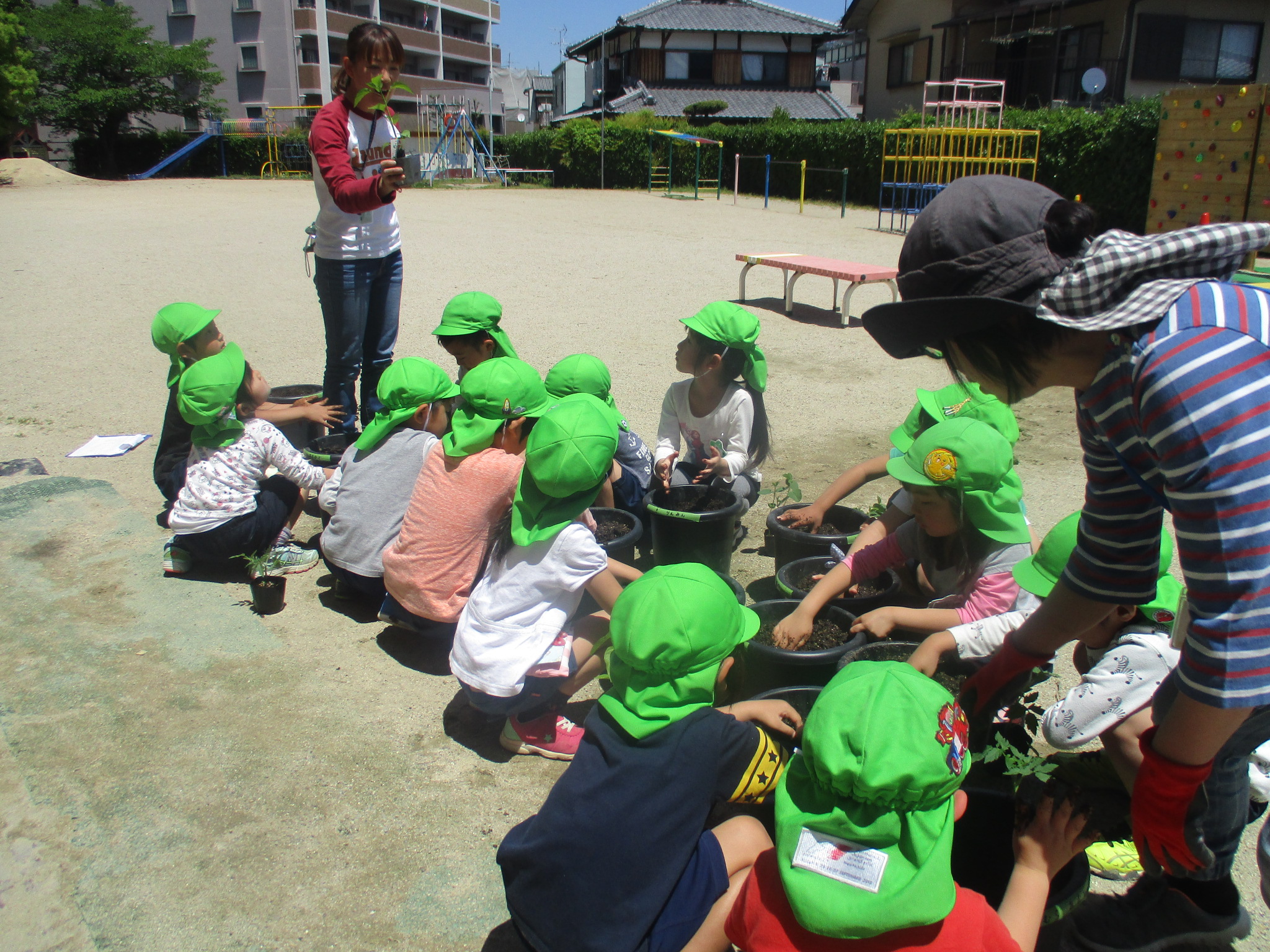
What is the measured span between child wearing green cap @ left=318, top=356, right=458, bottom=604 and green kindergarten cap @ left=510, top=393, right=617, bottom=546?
2.27 feet

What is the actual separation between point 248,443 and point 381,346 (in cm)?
112

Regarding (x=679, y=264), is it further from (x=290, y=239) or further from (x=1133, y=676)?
(x=1133, y=676)

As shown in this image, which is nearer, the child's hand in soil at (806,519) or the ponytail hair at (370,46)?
the child's hand in soil at (806,519)

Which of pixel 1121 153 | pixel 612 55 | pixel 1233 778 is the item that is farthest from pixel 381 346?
pixel 612 55

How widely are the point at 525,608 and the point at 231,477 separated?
161 cm

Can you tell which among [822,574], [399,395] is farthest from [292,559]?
[822,574]

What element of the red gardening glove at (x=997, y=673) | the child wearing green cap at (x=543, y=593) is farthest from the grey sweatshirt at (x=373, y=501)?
the red gardening glove at (x=997, y=673)

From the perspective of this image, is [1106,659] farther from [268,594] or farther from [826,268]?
[826,268]

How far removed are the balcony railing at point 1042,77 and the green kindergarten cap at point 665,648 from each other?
2345 centimetres

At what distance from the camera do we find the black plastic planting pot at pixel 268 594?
10.5 feet

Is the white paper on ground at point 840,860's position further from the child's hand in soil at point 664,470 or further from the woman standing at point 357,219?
the woman standing at point 357,219

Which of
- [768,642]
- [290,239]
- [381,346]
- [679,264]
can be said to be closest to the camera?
[768,642]

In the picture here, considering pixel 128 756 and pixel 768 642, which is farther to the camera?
pixel 768 642

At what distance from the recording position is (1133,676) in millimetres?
1829
